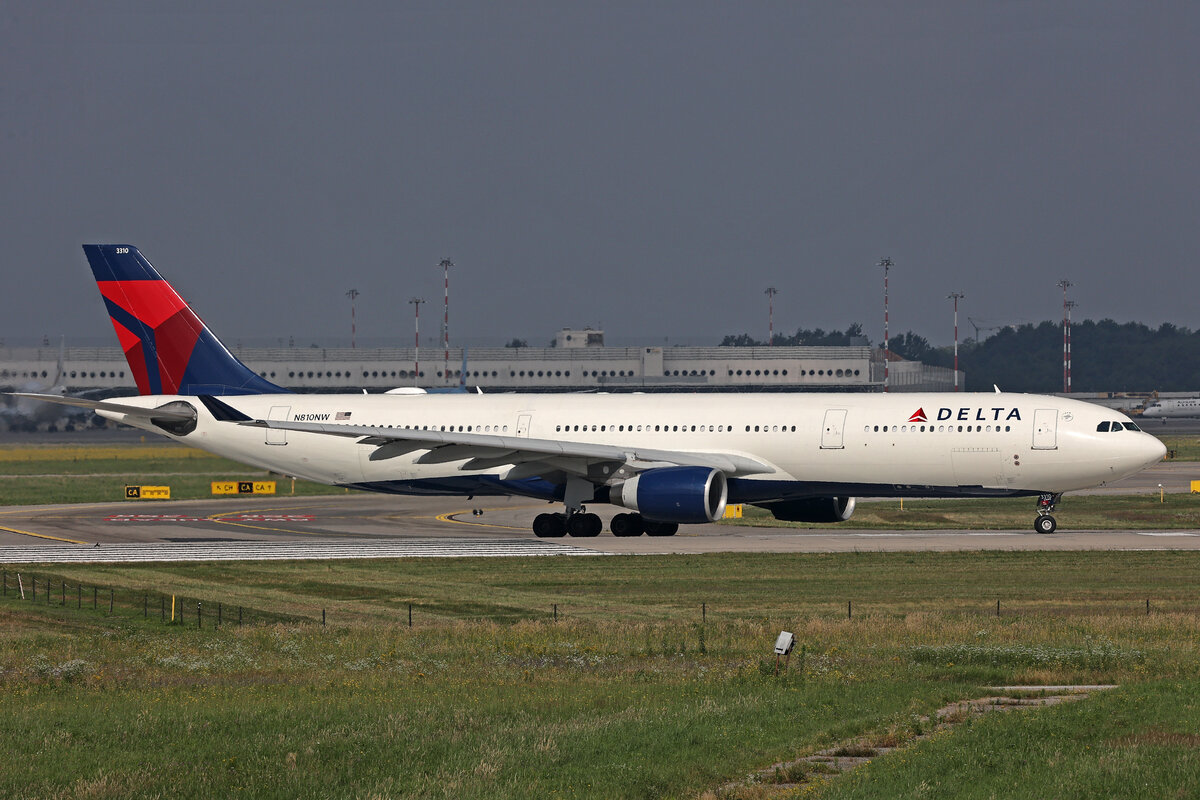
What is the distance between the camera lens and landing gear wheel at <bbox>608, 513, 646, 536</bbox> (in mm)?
49281

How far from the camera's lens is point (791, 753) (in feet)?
55.1

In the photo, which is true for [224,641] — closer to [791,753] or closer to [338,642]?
[338,642]

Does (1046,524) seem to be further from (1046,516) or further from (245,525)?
(245,525)

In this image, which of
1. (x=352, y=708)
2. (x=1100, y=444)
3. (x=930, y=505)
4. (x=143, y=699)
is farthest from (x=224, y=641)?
(x=930, y=505)

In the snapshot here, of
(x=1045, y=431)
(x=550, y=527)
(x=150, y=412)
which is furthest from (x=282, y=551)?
(x=1045, y=431)

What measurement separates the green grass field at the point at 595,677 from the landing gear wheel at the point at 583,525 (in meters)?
7.66

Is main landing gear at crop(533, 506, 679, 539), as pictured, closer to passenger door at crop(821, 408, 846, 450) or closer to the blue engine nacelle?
Result: the blue engine nacelle

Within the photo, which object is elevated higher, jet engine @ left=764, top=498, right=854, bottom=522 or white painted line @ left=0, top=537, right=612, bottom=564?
jet engine @ left=764, top=498, right=854, bottom=522

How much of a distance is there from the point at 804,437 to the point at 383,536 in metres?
15.8

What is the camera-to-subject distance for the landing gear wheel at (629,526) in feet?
162

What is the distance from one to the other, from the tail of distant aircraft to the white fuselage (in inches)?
66.0

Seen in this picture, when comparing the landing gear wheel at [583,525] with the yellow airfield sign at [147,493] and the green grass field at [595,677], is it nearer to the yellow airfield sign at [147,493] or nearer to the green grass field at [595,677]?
the green grass field at [595,677]

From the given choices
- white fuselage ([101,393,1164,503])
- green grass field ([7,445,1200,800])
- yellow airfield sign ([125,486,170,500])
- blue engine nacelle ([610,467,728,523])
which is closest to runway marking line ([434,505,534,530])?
white fuselage ([101,393,1164,503])

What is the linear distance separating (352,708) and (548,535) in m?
29.1
